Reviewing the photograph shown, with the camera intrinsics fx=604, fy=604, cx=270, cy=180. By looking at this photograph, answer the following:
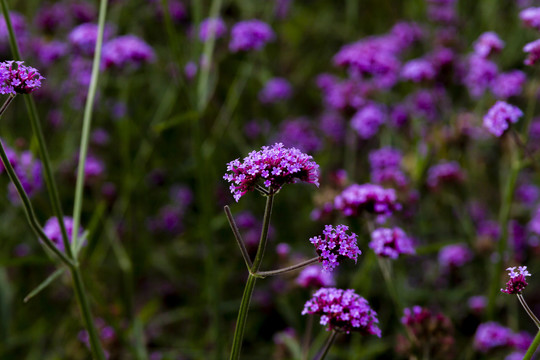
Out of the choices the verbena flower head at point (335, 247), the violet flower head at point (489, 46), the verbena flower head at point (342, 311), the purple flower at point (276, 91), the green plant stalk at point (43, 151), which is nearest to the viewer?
the verbena flower head at point (335, 247)

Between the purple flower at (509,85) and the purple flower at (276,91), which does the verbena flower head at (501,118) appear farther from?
the purple flower at (276,91)

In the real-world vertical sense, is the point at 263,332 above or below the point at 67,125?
below

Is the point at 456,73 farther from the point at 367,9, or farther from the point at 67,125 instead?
the point at 67,125

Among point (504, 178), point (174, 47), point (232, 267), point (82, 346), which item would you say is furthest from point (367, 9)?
point (82, 346)

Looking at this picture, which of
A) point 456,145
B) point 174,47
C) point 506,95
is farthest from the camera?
point 456,145

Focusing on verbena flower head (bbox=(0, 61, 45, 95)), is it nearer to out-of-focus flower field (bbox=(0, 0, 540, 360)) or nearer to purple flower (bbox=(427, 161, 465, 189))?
out-of-focus flower field (bbox=(0, 0, 540, 360))

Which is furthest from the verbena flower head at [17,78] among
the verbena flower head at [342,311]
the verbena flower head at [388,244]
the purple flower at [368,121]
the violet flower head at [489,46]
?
the purple flower at [368,121]
